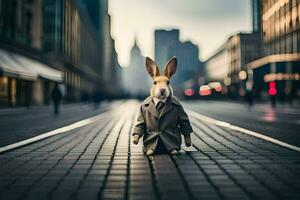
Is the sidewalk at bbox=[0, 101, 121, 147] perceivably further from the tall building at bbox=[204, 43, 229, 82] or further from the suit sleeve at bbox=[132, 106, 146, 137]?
the tall building at bbox=[204, 43, 229, 82]

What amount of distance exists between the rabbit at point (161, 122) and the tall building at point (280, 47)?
4599cm

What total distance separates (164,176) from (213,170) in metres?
0.76

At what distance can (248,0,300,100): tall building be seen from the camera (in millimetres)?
52906

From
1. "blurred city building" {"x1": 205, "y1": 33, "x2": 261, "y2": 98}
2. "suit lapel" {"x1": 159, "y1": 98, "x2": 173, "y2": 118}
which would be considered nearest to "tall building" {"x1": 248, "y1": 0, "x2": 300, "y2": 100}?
A: "blurred city building" {"x1": 205, "y1": 33, "x2": 261, "y2": 98}

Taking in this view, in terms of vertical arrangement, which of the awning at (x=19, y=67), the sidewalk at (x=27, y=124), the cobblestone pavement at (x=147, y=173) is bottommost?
the sidewalk at (x=27, y=124)

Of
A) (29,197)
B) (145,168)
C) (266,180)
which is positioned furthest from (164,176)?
(29,197)

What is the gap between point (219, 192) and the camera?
12.2 ft

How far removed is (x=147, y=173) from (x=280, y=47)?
190ft

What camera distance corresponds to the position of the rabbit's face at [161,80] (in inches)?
237

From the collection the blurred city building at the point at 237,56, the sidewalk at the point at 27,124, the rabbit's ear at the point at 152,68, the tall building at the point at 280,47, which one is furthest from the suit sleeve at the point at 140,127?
the blurred city building at the point at 237,56

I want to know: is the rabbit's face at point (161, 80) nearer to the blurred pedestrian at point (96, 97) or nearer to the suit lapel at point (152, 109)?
the suit lapel at point (152, 109)

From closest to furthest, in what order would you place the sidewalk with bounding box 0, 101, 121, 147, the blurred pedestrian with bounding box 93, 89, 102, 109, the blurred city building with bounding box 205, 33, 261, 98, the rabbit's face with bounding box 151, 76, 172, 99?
the rabbit's face with bounding box 151, 76, 172, 99, the sidewalk with bounding box 0, 101, 121, 147, the blurred pedestrian with bounding box 93, 89, 102, 109, the blurred city building with bounding box 205, 33, 261, 98

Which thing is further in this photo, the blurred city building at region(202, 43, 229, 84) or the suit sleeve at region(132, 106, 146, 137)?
the blurred city building at region(202, 43, 229, 84)

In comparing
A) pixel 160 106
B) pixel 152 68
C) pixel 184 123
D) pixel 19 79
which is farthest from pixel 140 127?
pixel 19 79
